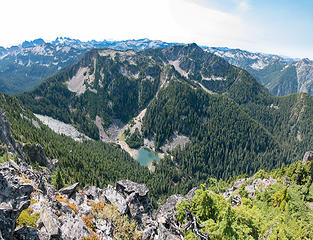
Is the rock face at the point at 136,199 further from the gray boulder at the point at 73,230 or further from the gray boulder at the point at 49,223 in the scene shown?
the gray boulder at the point at 49,223

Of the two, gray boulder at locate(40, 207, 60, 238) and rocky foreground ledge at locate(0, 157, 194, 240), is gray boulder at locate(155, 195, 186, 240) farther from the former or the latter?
gray boulder at locate(40, 207, 60, 238)

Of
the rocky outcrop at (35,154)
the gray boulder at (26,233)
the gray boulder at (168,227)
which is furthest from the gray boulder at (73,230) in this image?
the rocky outcrop at (35,154)

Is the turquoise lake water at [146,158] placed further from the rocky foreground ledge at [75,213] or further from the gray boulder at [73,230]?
the gray boulder at [73,230]

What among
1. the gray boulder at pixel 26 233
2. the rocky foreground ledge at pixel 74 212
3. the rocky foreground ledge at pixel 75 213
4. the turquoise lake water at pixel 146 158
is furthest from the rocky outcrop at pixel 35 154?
the turquoise lake water at pixel 146 158

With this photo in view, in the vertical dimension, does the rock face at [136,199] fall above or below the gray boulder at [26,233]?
below

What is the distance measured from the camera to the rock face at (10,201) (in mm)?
13914

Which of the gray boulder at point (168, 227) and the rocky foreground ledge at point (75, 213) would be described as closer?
the rocky foreground ledge at point (75, 213)

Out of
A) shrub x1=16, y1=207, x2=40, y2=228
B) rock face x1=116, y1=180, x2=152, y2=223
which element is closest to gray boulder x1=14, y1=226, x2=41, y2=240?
shrub x1=16, y1=207, x2=40, y2=228

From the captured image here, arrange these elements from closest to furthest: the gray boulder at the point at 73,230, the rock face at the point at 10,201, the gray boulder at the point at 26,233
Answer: the rock face at the point at 10,201, the gray boulder at the point at 26,233, the gray boulder at the point at 73,230

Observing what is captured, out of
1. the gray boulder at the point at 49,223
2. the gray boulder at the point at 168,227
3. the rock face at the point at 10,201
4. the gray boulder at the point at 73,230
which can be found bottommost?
the gray boulder at the point at 168,227

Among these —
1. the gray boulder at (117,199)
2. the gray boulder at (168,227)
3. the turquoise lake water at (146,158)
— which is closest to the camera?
the gray boulder at (168,227)

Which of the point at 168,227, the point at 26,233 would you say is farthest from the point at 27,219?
the point at 168,227

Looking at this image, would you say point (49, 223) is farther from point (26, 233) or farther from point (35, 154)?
point (35, 154)

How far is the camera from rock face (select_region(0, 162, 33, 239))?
45.6 feet
